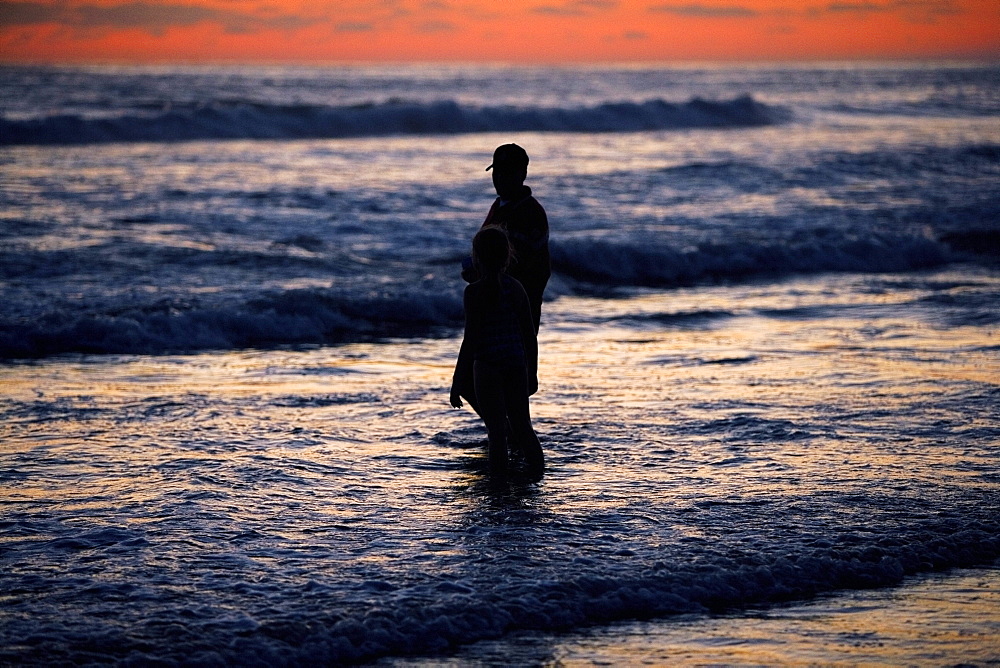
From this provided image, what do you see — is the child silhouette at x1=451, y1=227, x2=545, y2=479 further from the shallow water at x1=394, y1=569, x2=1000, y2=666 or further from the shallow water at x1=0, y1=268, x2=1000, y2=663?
the shallow water at x1=394, y1=569, x2=1000, y2=666

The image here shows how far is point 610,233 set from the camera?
15969 millimetres

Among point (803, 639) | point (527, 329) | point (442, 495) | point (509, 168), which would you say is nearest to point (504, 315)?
point (527, 329)

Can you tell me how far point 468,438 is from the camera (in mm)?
6371

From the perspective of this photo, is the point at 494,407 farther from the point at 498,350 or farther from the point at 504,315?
the point at 504,315

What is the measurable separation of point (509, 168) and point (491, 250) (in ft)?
1.69

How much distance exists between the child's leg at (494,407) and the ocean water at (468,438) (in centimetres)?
17

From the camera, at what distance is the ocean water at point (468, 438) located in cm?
404

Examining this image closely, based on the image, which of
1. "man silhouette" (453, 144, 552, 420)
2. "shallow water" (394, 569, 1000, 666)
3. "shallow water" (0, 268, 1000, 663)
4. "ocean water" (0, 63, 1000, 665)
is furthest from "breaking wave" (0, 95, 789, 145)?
"shallow water" (394, 569, 1000, 666)

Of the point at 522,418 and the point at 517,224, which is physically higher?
the point at 517,224

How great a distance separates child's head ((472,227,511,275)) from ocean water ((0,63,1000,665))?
112 centimetres

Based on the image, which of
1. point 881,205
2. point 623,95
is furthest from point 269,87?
point 881,205

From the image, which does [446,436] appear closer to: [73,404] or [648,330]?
[73,404]

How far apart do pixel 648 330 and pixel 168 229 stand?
817 centimetres

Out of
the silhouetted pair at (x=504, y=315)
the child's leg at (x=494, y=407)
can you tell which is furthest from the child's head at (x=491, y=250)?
the child's leg at (x=494, y=407)
